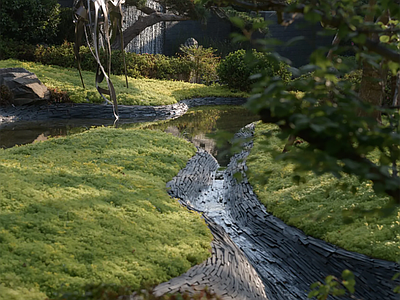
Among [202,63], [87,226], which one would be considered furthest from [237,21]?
[202,63]

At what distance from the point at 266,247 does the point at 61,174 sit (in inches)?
108

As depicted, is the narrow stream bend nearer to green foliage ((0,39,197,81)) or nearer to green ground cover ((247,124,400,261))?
green ground cover ((247,124,400,261))

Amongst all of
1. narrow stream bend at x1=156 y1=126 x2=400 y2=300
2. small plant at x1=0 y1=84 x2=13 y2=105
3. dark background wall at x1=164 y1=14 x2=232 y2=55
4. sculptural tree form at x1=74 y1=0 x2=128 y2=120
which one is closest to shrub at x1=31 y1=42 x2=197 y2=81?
dark background wall at x1=164 y1=14 x2=232 y2=55

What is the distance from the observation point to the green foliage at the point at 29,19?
57.0 feet

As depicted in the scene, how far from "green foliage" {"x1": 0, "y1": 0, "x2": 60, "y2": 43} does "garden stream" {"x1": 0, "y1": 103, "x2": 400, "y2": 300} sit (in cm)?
1296

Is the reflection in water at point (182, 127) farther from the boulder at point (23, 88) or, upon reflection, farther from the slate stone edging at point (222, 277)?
the slate stone edging at point (222, 277)

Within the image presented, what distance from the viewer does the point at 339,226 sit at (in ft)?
16.0

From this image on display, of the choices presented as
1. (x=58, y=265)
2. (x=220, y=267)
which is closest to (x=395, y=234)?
(x=220, y=267)

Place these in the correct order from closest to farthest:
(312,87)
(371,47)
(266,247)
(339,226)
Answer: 1. (312,87)
2. (371,47)
3. (339,226)
4. (266,247)

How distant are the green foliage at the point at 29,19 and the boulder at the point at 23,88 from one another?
19.2ft

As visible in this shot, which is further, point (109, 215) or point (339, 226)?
point (339, 226)

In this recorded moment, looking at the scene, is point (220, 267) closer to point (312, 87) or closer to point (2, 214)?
point (2, 214)

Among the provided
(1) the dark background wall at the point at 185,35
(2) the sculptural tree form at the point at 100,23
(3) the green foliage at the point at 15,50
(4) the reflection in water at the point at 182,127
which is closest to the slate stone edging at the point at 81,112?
(4) the reflection in water at the point at 182,127

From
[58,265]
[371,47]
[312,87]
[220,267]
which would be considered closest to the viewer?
[312,87]
